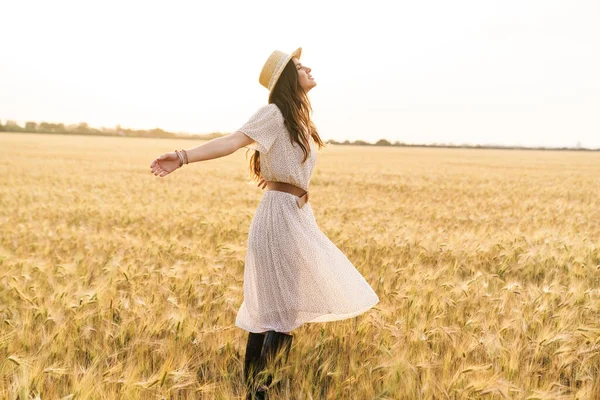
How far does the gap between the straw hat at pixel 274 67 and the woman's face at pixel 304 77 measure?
6cm

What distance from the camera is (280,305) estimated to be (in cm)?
254

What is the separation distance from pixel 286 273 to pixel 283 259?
0.08 m

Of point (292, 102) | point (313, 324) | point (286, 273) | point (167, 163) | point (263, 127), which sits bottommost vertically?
point (313, 324)

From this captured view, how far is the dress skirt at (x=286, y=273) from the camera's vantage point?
2.52 m

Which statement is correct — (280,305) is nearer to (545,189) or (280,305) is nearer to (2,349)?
(2,349)

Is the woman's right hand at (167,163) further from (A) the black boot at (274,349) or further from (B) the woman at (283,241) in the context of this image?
(A) the black boot at (274,349)

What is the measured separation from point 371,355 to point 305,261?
758mm

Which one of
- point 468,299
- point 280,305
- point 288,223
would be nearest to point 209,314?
point 280,305

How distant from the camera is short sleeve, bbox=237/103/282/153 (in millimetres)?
2377

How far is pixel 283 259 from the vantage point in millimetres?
2523

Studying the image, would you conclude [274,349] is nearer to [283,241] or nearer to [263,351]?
[263,351]

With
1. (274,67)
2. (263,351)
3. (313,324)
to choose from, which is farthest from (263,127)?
(313,324)

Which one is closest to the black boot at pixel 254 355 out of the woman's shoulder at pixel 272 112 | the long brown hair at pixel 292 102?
the long brown hair at pixel 292 102

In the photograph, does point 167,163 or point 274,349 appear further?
point 274,349
